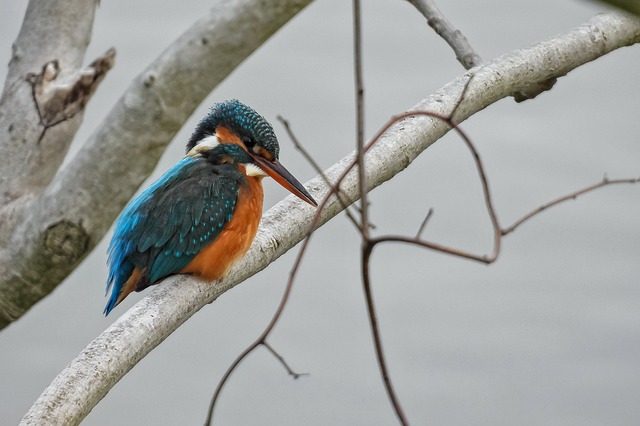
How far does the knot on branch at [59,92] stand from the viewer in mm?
1368

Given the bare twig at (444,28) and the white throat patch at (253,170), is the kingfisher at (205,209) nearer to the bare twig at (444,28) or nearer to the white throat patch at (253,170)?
the white throat patch at (253,170)

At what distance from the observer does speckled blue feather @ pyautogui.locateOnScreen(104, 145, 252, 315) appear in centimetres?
174

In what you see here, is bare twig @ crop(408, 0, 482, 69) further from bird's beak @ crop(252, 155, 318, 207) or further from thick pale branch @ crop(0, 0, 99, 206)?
thick pale branch @ crop(0, 0, 99, 206)

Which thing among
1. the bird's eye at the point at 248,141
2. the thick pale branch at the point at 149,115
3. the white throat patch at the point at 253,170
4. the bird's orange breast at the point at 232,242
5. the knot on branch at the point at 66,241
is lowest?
the bird's orange breast at the point at 232,242

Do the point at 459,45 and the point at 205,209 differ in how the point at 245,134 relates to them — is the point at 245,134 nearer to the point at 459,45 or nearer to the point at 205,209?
the point at 205,209

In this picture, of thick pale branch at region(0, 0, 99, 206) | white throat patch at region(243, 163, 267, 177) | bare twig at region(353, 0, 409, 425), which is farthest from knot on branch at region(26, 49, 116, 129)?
bare twig at region(353, 0, 409, 425)

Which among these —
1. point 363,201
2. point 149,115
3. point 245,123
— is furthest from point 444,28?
point 363,201

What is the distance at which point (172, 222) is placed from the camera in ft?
5.77

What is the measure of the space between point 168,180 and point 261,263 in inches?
10.1

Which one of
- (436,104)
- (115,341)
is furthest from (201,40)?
(436,104)

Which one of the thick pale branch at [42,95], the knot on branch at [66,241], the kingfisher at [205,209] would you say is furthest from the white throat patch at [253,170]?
the knot on branch at [66,241]

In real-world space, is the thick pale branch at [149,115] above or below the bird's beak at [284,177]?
above

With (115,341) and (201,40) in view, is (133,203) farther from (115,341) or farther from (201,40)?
(201,40)

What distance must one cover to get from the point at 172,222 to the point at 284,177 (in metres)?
0.23
